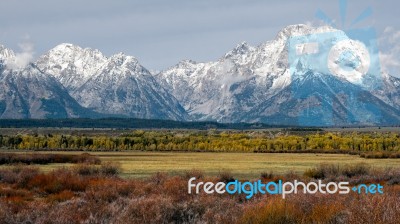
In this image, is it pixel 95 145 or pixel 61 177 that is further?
pixel 95 145

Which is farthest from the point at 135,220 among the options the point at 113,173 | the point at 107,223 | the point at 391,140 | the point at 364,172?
the point at 391,140

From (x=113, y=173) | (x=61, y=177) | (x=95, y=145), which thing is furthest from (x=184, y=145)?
(x=61, y=177)

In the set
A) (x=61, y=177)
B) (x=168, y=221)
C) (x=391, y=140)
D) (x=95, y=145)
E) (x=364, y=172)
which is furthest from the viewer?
(x=95, y=145)

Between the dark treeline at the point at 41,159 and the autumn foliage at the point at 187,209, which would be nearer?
the autumn foliage at the point at 187,209

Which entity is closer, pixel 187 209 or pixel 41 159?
pixel 187 209

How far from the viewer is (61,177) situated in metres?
38.1

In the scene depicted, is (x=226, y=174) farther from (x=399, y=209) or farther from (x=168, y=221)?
(x=399, y=209)

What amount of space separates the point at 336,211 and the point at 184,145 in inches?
4427

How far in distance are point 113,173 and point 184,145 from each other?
84.2 meters

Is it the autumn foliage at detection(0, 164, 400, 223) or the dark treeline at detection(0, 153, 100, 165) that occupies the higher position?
the autumn foliage at detection(0, 164, 400, 223)

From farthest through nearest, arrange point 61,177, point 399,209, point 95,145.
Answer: point 95,145
point 61,177
point 399,209

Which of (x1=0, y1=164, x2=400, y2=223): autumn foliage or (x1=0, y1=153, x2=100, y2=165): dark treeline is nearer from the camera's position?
(x1=0, y1=164, x2=400, y2=223): autumn foliage

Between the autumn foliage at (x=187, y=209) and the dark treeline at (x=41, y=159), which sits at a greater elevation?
the autumn foliage at (x=187, y=209)

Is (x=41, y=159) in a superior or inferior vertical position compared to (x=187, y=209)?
inferior
